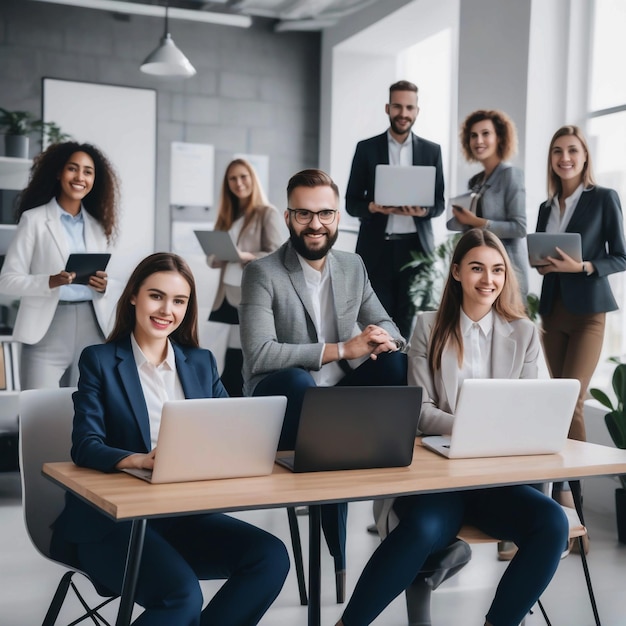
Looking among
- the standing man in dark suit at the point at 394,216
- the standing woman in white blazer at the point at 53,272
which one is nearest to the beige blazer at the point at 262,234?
the standing man in dark suit at the point at 394,216

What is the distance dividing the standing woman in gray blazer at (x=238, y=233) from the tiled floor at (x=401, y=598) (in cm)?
110

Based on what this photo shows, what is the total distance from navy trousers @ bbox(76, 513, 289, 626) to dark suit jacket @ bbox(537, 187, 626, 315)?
2.14 m

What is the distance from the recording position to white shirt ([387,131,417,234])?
4.14 m

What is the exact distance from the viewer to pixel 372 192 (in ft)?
13.9

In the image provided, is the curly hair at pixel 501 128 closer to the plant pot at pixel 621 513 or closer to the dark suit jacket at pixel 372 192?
the dark suit jacket at pixel 372 192

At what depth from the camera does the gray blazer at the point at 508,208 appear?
3885 mm

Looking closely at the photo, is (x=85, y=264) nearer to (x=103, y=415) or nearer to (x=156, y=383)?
(x=156, y=383)

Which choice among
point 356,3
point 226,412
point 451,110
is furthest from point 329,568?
point 356,3

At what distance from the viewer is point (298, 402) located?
256 cm

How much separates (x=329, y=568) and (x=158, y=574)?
151 centimetres

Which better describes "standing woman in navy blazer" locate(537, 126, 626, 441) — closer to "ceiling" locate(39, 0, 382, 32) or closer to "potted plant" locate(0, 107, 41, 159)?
"potted plant" locate(0, 107, 41, 159)

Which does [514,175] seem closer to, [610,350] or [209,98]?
[610,350]

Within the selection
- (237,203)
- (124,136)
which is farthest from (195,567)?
(124,136)

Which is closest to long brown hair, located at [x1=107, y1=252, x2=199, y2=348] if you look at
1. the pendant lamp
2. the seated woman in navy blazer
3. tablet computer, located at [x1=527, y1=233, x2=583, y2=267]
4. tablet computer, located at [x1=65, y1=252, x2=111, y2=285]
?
the seated woman in navy blazer
